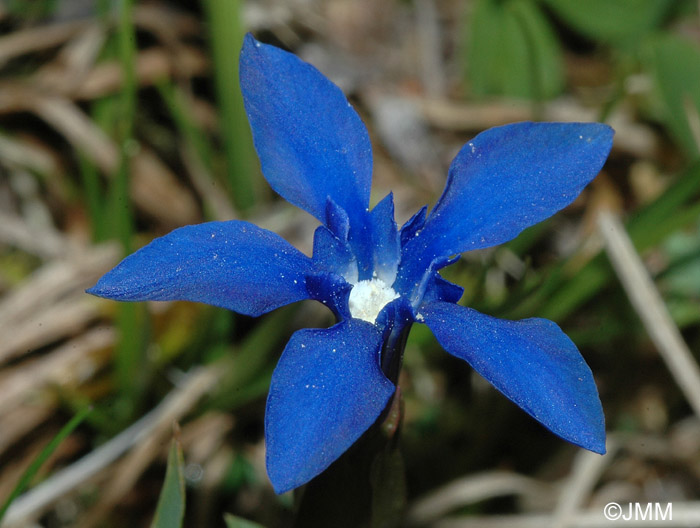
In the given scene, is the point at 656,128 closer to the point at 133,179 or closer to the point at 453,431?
the point at 453,431

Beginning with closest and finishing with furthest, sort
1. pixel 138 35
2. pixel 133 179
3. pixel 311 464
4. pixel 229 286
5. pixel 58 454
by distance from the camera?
pixel 311 464 → pixel 229 286 → pixel 58 454 → pixel 133 179 → pixel 138 35

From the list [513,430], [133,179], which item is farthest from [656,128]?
[133,179]

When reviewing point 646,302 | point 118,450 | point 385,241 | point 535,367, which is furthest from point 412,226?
point 118,450

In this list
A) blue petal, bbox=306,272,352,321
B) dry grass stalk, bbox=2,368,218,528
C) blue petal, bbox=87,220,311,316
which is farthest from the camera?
dry grass stalk, bbox=2,368,218,528

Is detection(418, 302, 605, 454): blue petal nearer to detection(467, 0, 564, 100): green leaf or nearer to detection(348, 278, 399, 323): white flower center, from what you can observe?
detection(348, 278, 399, 323): white flower center

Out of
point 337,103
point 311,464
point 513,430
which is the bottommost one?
point 513,430

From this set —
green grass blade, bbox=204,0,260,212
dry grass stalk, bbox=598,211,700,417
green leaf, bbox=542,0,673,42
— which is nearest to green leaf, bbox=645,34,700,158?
green leaf, bbox=542,0,673,42
